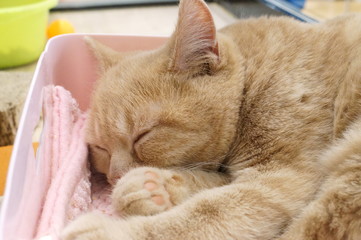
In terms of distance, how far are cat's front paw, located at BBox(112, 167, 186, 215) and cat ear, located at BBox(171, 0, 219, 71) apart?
0.32m

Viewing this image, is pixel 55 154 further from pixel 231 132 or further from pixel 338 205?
pixel 338 205

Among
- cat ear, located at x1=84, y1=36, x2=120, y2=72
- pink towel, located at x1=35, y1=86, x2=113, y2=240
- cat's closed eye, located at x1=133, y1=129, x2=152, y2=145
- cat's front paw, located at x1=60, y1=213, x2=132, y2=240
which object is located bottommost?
pink towel, located at x1=35, y1=86, x2=113, y2=240

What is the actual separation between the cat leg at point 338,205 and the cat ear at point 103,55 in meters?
0.80

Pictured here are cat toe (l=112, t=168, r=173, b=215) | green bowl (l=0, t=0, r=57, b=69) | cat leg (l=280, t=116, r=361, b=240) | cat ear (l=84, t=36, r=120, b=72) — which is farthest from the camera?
green bowl (l=0, t=0, r=57, b=69)

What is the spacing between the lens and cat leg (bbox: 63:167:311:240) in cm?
93

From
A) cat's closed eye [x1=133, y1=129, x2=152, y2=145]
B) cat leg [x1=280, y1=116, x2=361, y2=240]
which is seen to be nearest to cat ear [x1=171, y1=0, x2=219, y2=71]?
cat's closed eye [x1=133, y1=129, x2=152, y2=145]

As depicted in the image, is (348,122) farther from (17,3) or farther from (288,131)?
(17,3)

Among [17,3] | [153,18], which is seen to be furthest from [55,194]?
[153,18]

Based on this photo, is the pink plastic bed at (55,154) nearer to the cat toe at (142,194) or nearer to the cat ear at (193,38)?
the cat toe at (142,194)

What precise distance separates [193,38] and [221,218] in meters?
0.48

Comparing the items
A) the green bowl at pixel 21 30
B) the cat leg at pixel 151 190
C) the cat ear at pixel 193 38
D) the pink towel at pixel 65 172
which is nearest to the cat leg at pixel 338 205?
the cat leg at pixel 151 190

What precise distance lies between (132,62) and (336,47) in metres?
0.62

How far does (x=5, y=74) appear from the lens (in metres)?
2.32

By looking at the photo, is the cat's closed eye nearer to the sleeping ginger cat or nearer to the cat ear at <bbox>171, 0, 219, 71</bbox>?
the sleeping ginger cat
